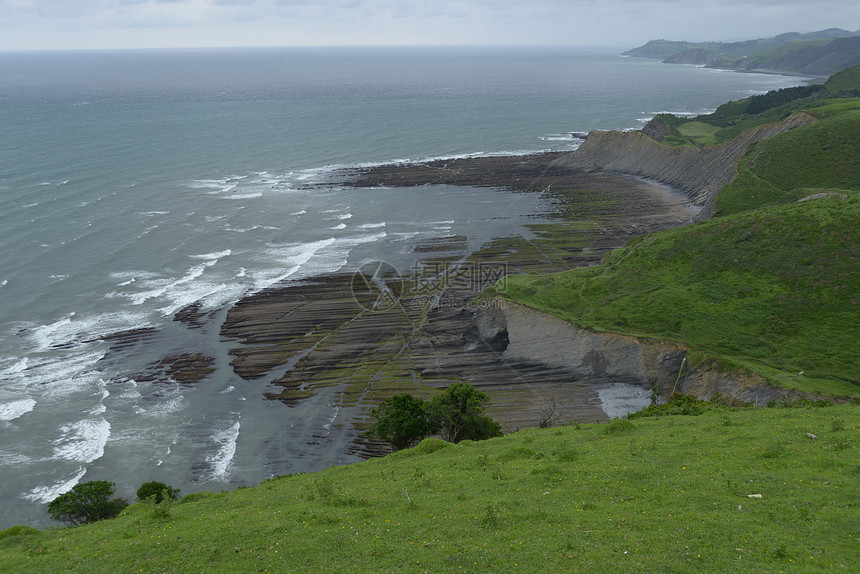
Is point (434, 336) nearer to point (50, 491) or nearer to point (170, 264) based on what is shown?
point (50, 491)

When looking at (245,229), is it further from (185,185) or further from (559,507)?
(559,507)

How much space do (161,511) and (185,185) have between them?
368 ft

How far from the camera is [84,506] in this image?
36812 mm

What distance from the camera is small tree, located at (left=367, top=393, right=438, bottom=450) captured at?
4422 centimetres

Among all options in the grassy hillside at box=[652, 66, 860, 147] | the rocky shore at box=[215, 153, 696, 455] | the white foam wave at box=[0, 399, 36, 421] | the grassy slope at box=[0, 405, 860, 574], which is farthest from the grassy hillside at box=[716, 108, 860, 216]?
the white foam wave at box=[0, 399, 36, 421]

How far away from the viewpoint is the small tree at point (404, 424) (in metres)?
44.2

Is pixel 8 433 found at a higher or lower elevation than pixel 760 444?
lower

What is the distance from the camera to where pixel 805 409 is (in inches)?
1348

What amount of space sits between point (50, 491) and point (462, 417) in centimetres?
3248

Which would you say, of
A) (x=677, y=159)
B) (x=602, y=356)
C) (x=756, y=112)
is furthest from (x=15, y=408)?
(x=756, y=112)

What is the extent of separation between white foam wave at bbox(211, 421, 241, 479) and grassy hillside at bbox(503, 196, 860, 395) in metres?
31.6

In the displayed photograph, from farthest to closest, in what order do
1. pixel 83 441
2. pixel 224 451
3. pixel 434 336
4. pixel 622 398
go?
pixel 434 336, pixel 622 398, pixel 83 441, pixel 224 451

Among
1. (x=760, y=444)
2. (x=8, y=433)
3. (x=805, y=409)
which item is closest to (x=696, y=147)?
(x=805, y=409)

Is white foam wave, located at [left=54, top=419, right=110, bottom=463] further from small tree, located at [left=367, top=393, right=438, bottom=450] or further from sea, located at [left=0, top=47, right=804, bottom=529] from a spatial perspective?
small tree, located at [left=367, top=393, right=438, bottom=450]
